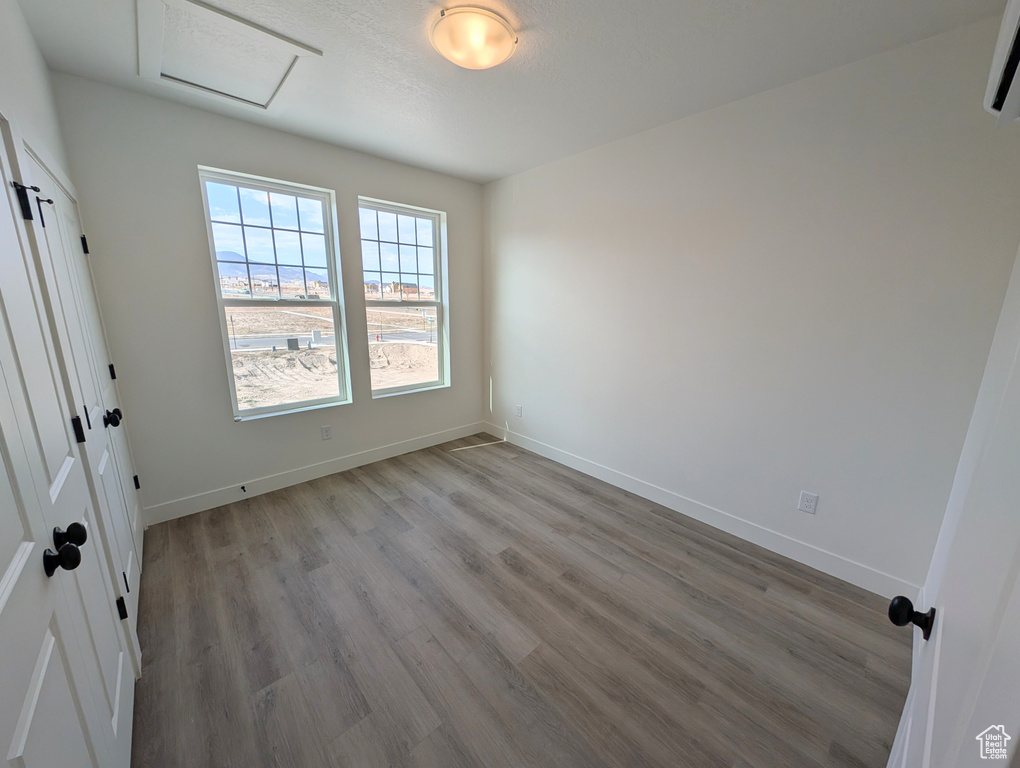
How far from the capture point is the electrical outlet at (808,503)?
2164 mm

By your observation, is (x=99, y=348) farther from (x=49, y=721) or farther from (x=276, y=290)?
(x=49, y=721)

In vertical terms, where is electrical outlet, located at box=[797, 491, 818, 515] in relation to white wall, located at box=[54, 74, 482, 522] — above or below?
below

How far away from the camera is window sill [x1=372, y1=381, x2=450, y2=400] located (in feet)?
11.6

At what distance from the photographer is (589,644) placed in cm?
170

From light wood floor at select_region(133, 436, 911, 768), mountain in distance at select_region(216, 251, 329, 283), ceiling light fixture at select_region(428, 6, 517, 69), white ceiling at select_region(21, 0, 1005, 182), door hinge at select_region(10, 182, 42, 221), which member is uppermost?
white ceiling at select_region(21, 0, 1005, 182)

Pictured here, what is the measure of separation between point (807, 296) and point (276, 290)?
136 inches

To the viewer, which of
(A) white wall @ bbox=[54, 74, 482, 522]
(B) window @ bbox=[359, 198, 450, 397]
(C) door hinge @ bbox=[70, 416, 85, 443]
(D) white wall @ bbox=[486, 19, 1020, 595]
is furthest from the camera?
(B) window @ bbox=[359, 198, 450, 397]

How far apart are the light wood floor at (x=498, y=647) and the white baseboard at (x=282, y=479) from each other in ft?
0.41

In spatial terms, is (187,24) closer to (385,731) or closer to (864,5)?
(864,5)

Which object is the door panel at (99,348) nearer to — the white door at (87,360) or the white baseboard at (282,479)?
the white door at (87,360)

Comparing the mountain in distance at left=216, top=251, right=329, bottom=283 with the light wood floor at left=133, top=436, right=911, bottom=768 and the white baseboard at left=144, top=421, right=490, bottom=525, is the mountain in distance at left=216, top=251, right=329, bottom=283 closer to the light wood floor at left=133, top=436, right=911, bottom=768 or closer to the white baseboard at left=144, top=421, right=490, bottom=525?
the white baseboard at left=144, top=421, right=490, bottom=525

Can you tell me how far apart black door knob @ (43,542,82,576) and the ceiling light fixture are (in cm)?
215

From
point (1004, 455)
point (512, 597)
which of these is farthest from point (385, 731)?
point (1004, 455)

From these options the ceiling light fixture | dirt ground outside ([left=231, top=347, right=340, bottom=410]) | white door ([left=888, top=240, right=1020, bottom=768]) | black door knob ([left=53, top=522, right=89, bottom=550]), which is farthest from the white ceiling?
black door knob ([left=53, top=522, right=89, bottom=550])
